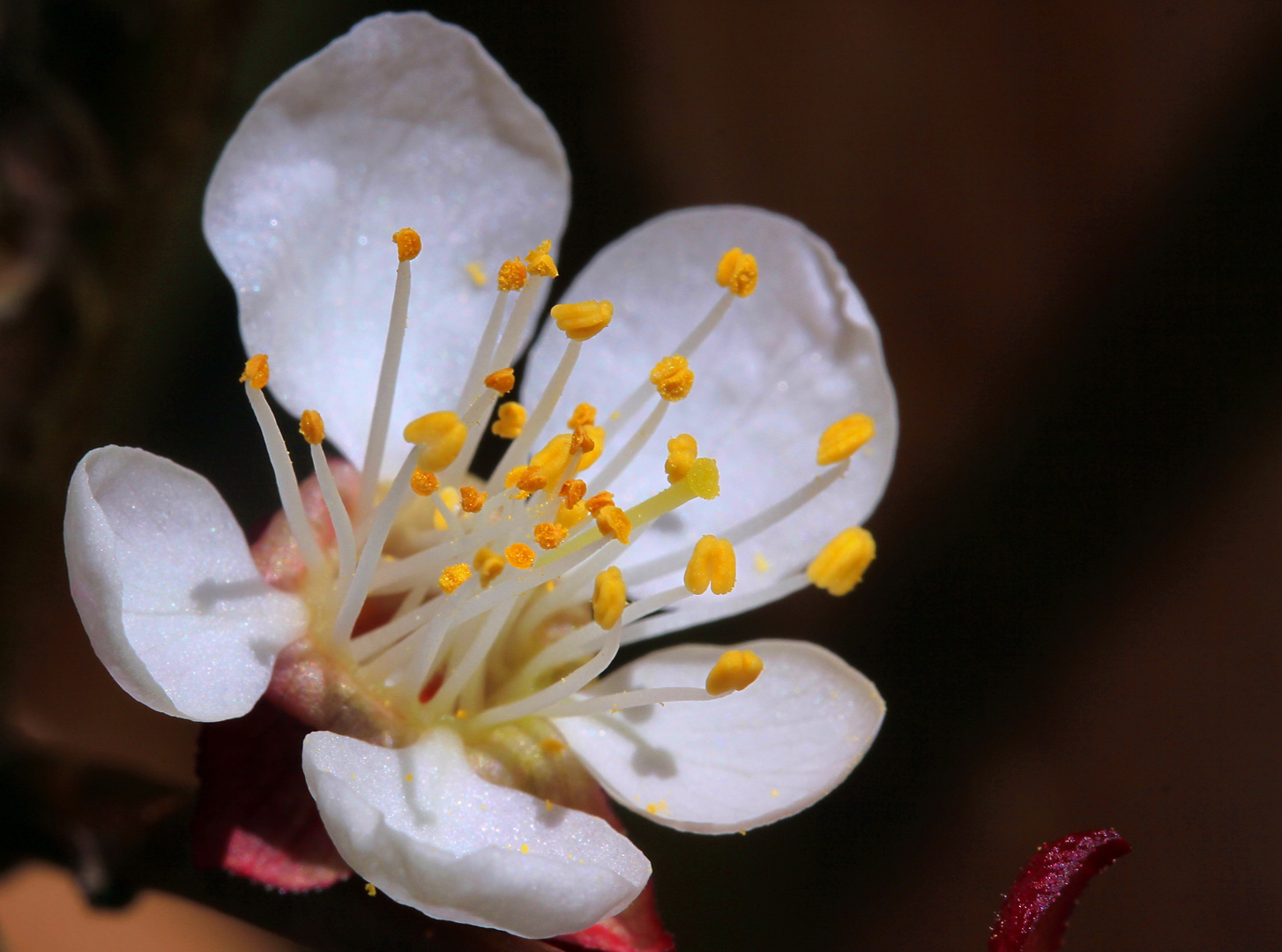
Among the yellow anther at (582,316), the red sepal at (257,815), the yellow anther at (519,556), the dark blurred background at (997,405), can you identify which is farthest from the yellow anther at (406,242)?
the dark blurred background at (997,405)

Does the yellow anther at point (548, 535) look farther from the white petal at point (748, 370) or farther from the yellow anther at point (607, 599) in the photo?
the white petal at point (748, 370)

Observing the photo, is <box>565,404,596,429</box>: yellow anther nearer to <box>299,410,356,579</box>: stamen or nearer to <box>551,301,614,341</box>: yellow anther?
<box>551,301,614,341</box>: yellow anther

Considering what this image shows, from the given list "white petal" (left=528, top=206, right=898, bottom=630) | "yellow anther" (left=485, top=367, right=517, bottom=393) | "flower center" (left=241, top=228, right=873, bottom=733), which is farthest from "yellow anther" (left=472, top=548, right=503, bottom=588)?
"white petal" (left=528, top=206, right=898, bottom=630)

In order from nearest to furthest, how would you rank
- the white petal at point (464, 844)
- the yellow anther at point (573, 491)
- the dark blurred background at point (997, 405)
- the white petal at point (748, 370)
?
the white petal at point (464, 844) < the yellow anther at point (573, 491) < the white petal at point (748, 370) < the dark blurred background at point (997, 405)

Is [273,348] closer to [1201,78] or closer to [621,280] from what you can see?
[621,280]

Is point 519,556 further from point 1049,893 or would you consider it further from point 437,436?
point 1049,893

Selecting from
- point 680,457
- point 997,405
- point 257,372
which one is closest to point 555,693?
point 680,457
